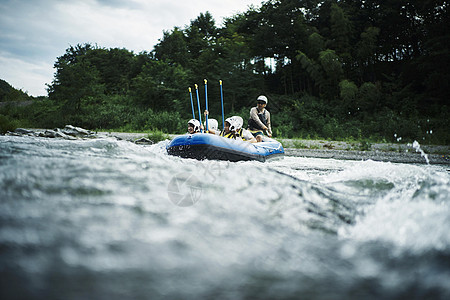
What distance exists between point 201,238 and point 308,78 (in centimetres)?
2047

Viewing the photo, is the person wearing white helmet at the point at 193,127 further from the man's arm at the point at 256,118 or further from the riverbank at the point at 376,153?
the riverbank at the point at 376,153

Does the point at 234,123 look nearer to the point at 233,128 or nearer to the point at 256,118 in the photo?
the point at 233,128

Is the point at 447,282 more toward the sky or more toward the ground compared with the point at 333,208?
more toward the ground

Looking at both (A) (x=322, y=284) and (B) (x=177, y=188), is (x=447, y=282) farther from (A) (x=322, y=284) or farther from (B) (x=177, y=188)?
(B) (x=177, y=188)

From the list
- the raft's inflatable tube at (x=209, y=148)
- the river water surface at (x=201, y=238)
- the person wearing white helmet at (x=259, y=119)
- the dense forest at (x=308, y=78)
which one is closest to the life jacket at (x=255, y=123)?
the person wearing white helmet at (x=259, y=119)

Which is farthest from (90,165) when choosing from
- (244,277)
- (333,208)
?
(333,208)

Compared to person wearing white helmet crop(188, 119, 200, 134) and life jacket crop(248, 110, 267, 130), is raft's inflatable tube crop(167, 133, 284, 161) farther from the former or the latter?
life jacket crop(248, 110, 267, 130)

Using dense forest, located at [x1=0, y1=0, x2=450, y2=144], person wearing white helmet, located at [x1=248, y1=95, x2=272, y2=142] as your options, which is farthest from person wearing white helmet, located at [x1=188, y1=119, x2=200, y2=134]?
dense forest, located at [x1=0, y1=0, x2=450, y2=144]

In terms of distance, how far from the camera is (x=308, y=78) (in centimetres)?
2061

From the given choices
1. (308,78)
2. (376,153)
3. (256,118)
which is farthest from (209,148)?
(308,78)

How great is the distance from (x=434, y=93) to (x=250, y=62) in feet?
34.3

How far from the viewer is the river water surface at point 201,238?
4.23ft

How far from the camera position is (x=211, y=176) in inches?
98.0

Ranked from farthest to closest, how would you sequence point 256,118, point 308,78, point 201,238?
point 308,78
point 256,118
point 201,238
